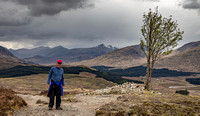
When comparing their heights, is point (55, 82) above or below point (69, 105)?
above

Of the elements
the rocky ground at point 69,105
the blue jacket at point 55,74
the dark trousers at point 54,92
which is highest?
Answer: the blue jacket at point 55,74

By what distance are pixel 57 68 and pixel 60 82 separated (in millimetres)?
1235

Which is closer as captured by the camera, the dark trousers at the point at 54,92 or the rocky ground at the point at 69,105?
the rocky ground at the point at 69,105

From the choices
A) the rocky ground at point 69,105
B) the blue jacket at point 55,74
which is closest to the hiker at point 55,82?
the blue jacket at point 55,74

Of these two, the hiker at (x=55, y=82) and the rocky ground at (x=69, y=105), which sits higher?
the hiker at (x=55, y=82)

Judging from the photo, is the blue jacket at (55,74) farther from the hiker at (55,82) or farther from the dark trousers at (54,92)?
the dark trousers at (54,92)

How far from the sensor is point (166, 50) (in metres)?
34.4

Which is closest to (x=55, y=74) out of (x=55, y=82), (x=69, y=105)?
(x=55, y=82)

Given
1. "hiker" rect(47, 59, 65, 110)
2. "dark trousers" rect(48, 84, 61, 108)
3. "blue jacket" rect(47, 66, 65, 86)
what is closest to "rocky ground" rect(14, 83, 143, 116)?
"dark trousers" rect(48, 84, 61, 108)

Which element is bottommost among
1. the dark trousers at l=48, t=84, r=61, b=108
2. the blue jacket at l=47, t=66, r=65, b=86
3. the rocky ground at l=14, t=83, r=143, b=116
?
the rocky ground at l=14, t=83, r=143, b=116

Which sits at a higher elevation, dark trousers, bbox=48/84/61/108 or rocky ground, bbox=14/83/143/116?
dark trousers, bbox=48/84/61/108

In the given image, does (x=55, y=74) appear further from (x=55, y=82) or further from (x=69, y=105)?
(x=69, y=105)

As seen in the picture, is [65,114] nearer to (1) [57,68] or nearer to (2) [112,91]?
(1) [57,68]

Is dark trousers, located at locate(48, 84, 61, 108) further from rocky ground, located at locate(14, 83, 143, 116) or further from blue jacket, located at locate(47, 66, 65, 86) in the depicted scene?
rocky ground, located at locate(14, 83, 143, 116)
